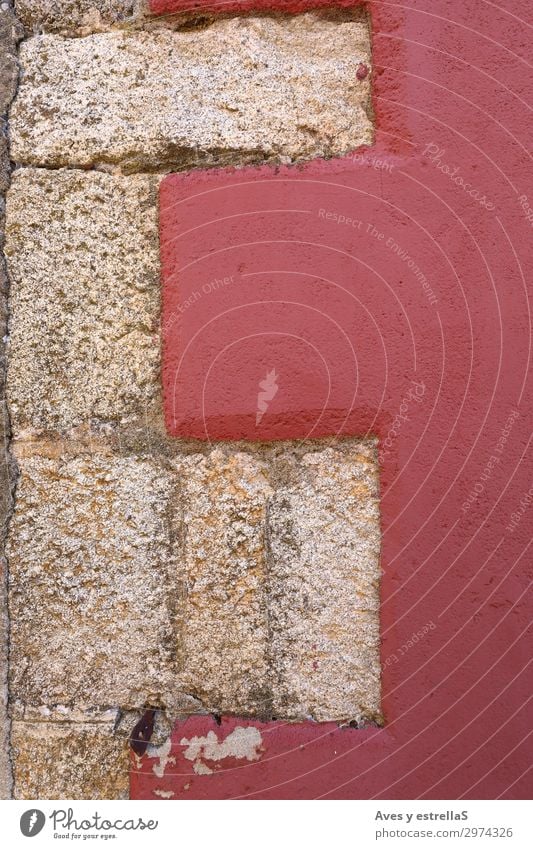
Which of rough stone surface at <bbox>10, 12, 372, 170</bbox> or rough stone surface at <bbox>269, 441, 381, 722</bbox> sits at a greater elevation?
rough stone surface at <bbox>10, 12, 372, 170</bbox>

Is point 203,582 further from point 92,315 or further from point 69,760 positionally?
point 92,315

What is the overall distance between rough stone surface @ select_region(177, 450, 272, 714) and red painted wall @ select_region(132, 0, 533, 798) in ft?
0.16

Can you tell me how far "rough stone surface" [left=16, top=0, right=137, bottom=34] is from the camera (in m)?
1.07

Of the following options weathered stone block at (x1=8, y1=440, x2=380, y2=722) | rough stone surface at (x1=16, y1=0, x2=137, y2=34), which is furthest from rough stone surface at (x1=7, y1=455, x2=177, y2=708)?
rough stone surface at (x1=16, y1=0, x2=137, y2=34)

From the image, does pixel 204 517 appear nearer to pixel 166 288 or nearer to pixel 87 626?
pixel 87 626

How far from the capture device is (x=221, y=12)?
105 cm

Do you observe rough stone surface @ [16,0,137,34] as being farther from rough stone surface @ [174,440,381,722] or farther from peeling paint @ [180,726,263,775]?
peeling paint @ [180,726,263,775]

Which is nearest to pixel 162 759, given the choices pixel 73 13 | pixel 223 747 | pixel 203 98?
pixel 223 747

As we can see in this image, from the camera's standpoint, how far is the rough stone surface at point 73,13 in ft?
3.50

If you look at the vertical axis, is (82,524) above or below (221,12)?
below

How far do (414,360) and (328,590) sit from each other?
0.35m

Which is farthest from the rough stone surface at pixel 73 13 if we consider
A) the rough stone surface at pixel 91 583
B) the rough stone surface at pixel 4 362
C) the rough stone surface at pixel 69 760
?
the rough stone surface at pixel 69 760

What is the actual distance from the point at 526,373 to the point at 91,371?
2.07 feet

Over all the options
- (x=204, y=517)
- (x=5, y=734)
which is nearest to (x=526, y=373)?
(x=204, y=517)
